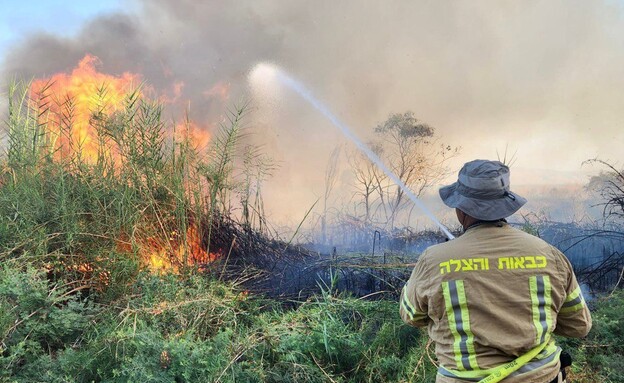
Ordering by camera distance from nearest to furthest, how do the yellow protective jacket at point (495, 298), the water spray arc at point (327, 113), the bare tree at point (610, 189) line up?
the yellow protective jacket at point (495, 298) < the bare tree at point (610, 189) < the water spray arc at point (327, 113)

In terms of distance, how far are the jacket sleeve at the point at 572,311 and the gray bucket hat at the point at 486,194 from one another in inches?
12.8

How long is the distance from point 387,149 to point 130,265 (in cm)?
423

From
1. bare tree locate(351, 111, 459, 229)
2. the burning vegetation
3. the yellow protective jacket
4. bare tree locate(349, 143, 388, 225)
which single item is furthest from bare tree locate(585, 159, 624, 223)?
the yellow protective jacket

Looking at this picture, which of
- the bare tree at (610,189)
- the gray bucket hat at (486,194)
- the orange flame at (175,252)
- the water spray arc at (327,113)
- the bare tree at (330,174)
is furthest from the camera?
the bare tree at (330,174)

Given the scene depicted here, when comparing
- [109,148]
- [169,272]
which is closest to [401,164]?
[169,272]

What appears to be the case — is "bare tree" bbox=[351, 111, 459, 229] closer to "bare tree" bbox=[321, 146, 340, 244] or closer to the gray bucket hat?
"bare tree" bbox=[321, 146, 340, 244]

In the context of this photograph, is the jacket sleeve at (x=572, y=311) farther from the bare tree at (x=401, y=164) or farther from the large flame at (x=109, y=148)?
the bare tree at (x=401, y=164)

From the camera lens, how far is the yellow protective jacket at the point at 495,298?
5.70 feet

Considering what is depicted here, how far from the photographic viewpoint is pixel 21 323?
3584 millimetres

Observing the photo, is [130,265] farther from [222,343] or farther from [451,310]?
[451,310]

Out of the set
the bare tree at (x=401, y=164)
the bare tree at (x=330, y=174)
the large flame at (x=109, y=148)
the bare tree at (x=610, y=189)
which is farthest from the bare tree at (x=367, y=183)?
the bare tree at (x=610, y=189)

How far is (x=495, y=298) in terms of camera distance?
175cm

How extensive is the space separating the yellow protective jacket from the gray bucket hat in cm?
8

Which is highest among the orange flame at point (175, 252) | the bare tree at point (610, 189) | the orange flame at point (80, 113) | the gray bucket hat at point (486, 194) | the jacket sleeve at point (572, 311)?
the orange flame at point (80, 113)
